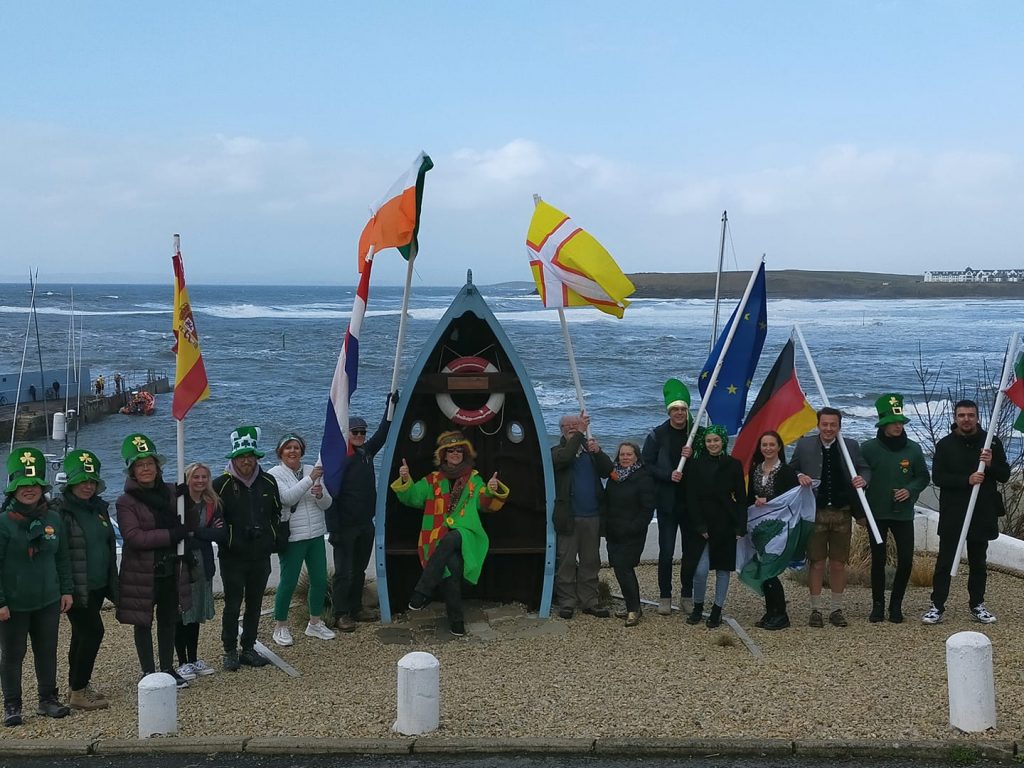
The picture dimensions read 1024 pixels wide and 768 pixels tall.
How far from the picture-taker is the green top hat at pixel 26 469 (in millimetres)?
6516

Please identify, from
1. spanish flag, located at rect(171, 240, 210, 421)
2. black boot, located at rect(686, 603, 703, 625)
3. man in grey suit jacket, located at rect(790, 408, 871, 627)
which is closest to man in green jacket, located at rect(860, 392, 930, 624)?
man in grey suit jacket, located at rect(790, 408, 871, 627)

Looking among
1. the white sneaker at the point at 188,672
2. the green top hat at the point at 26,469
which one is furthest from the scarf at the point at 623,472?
the green top hat at the point at 26,469

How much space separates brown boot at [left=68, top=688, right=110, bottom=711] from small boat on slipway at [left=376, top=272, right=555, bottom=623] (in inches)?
94.4

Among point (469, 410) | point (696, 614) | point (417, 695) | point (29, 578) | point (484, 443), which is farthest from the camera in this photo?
Answer: point (484, 443)

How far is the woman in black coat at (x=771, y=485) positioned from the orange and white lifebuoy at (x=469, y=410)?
7.08 feet

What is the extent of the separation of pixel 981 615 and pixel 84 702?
6.27 meters

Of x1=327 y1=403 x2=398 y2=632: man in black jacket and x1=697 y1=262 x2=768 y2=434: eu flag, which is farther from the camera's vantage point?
A: x1=697 y1=262 x2=768 y2=434: eu flag

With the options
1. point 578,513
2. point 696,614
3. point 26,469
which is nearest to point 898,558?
point 696,614

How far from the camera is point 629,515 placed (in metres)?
8.61

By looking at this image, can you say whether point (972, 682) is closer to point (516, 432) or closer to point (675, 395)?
point (675, 395)

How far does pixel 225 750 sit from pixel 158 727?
0.44 meters

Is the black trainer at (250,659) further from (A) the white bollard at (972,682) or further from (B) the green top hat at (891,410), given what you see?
(B) the green top hat at (891,410)

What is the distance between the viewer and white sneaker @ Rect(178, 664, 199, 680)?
751 cm

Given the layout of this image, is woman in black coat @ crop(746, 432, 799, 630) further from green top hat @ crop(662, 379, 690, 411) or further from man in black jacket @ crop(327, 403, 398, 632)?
man in black jacket @ crop(327, 403, 398, 632)
